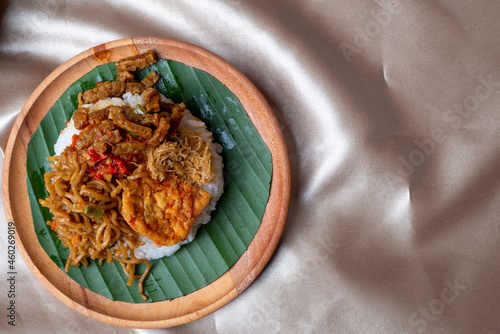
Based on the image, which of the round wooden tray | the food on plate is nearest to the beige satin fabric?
the round wooden tray

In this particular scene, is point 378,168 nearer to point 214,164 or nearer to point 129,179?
point 214,164

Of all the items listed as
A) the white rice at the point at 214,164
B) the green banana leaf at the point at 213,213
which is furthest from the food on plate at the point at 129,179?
the green banana leaf at the point at 213,213

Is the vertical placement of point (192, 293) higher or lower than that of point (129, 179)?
lower

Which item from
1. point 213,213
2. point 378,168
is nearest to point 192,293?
point 213,213

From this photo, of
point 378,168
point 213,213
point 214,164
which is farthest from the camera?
point 378,168

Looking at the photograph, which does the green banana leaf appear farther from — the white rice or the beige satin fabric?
the beige satin fabric
